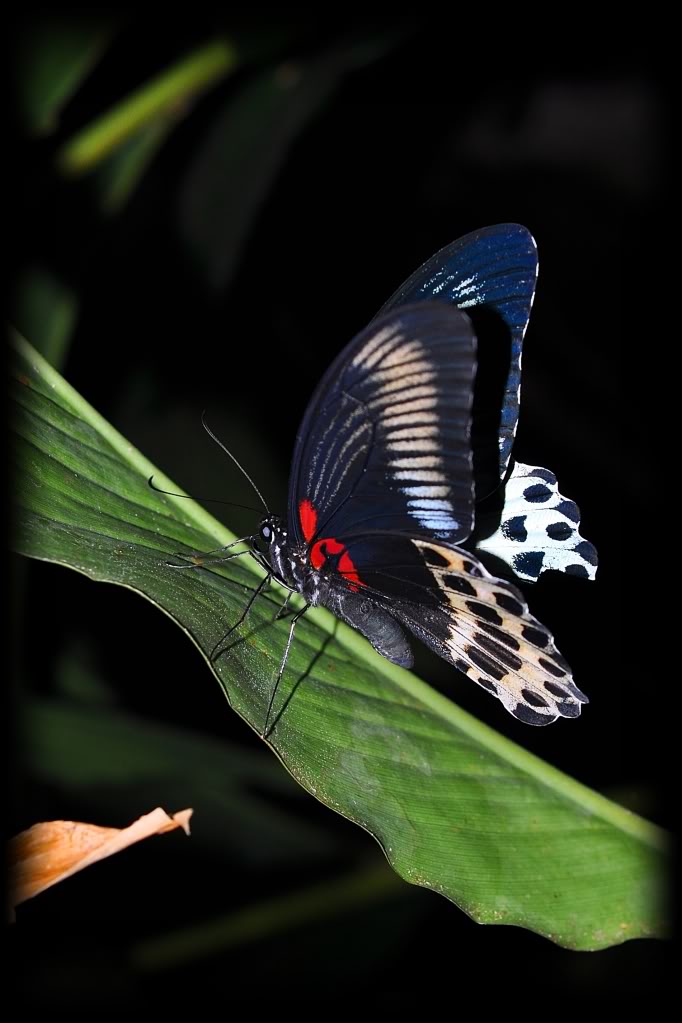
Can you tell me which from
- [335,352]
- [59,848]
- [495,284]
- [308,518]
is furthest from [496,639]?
[335,352]

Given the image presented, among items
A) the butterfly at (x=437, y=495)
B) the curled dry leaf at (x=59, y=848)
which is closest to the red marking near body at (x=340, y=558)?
the butterfly at (x=437, y=495)

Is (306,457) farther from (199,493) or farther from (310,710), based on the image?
(199,493)

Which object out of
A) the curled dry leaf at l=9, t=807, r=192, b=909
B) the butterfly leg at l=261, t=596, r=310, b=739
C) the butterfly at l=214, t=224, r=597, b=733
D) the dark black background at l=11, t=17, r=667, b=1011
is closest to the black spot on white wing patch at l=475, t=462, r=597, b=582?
the butterfly at l=214, t=224, r=597, b=733

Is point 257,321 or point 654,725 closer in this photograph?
point 654,725

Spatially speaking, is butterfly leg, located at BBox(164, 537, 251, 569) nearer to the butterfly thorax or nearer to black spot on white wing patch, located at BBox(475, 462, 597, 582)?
the butterfly thorax

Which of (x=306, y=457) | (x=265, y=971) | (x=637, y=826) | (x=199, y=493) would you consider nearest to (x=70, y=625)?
(x=199, y=493)

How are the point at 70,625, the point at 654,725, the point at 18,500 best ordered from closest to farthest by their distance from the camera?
the point at 18,500
the point at 70,625
the point at 654,725

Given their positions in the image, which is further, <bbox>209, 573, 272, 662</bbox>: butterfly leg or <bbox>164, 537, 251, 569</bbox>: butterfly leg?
<bbox>164, 537, 251, 569</bbox>: butterfly leg
